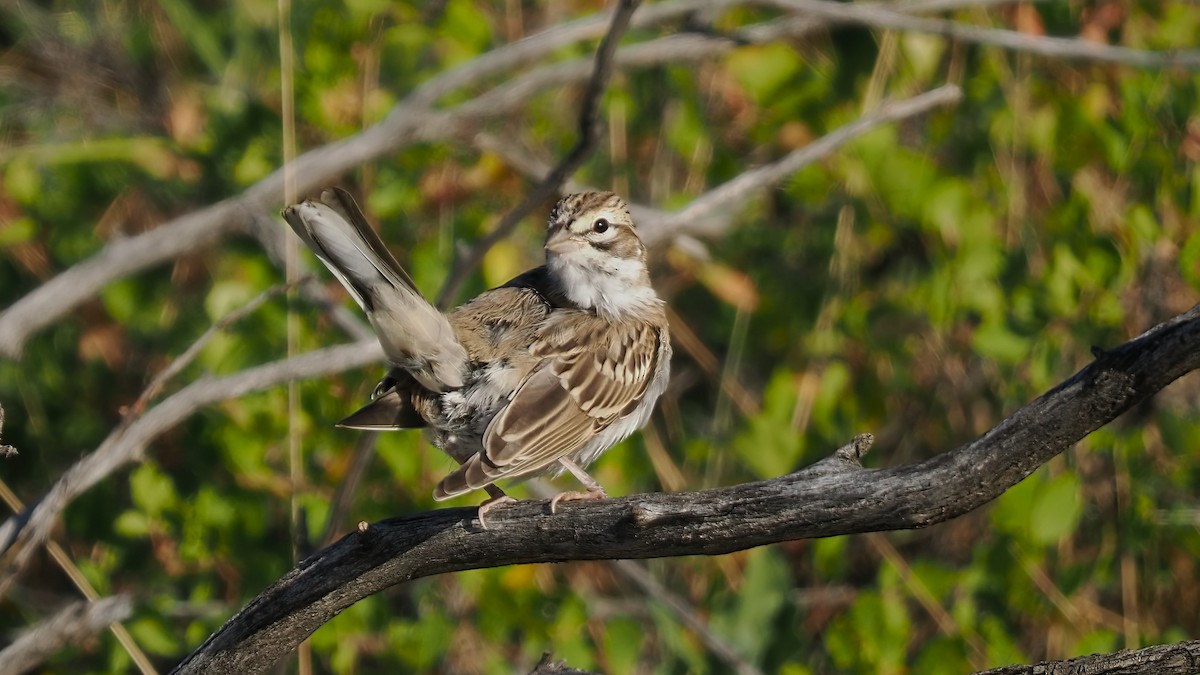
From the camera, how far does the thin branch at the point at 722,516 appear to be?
2.25 metres

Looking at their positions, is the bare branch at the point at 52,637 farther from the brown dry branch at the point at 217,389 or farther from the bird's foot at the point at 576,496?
the bird's foot at the point at 576,496

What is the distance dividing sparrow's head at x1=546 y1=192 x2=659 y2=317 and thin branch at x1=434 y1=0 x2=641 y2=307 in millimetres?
167

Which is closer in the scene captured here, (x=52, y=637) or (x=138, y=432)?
(x=52, y=637)

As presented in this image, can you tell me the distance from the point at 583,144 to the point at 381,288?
1.01 meters

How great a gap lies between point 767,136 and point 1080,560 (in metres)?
2.26

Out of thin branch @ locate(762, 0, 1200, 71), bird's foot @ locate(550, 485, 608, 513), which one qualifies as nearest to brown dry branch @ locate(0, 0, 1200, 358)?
thin branch @ locate(762, 0, 1200, 71)

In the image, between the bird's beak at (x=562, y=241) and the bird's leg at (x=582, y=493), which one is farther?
the bird's beak at (x=562, y=241)

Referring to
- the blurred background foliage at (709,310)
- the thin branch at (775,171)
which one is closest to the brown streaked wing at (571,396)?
the thin branch at (775,171)

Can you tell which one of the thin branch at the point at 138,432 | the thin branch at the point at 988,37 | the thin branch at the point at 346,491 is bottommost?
the thin branch at the point at 346,491

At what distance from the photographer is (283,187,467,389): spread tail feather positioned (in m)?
3.17

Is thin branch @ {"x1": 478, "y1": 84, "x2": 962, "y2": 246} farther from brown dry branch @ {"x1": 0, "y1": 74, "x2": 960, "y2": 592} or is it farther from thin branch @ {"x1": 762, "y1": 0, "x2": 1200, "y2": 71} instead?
thin branch @ {"x1": 762, "y1": 0, "x2": 1200, "y2": 71}

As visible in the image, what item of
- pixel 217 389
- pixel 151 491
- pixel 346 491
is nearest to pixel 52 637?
pixel 217 389

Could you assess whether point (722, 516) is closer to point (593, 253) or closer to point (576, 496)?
point (576, 496)

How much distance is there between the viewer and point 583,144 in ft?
13.4
